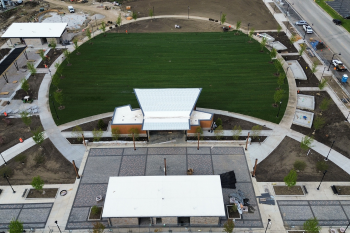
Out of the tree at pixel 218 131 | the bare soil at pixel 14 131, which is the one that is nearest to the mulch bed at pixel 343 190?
the tree at pixel 218 131

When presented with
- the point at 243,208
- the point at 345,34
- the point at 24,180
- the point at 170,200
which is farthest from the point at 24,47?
the point at 345,34

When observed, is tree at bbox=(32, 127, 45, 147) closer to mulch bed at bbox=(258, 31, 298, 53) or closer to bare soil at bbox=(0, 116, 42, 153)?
bare soil at bbox=(0, 116, 42, 153)

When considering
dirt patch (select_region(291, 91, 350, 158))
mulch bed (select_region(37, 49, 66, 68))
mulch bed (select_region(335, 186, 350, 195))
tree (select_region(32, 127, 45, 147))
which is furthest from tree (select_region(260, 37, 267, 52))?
tree (select_region(32, 127, 45, 147))

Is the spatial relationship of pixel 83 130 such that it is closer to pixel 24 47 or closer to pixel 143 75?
pixel 143 75

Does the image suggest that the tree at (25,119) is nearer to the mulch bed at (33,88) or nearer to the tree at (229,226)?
the mulch bed at (33,88)

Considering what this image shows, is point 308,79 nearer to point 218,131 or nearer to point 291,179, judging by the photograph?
point 218,131

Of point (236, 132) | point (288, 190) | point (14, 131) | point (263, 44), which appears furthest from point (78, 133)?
point (263, 44)
